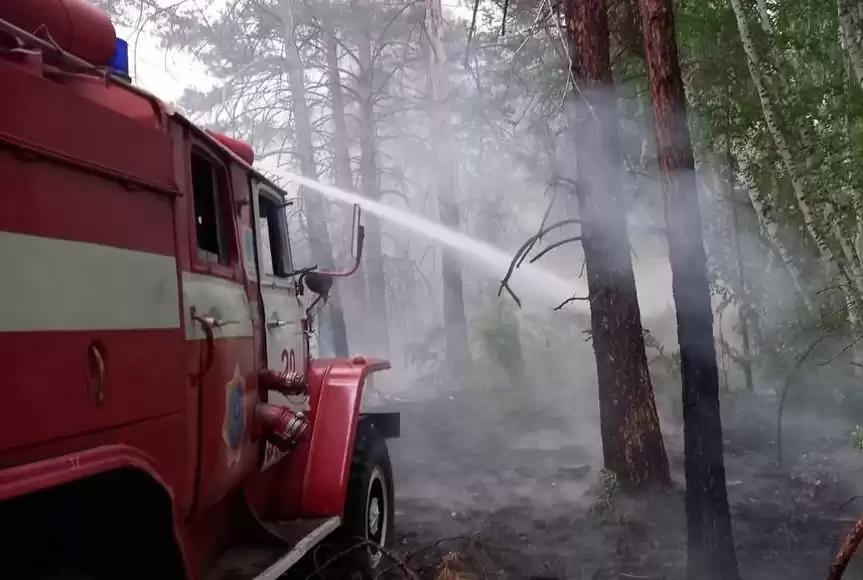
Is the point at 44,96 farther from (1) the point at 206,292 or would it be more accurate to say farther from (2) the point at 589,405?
(2) the point at 589,405

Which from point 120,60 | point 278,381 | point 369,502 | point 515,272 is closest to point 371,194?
point 515,272

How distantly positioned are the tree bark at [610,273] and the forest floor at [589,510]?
1.38ft

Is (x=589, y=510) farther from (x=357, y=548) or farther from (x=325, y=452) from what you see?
(x=325, y=452)

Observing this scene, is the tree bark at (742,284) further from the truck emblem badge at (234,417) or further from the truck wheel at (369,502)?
the truck emblem badge at (234,417)

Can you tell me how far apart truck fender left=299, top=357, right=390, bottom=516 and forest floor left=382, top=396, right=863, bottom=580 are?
1006 millimetres

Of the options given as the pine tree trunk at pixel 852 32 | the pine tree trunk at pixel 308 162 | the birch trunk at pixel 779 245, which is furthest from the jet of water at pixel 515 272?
the pine tree trunk at pixel 852 32

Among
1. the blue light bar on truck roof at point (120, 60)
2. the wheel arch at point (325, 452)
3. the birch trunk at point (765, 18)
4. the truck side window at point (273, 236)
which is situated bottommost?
the wheel arch at point (325, 452)

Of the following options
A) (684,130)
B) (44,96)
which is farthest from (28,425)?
(684,130)

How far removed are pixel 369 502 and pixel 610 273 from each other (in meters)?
3.36

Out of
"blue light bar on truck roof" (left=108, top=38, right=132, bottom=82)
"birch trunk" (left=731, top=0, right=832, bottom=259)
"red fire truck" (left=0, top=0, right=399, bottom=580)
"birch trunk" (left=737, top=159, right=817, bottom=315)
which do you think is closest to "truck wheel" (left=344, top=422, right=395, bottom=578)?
"red fire truck" (left=0, top=0, right=399, bottom=580)

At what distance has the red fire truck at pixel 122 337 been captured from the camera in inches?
84.0

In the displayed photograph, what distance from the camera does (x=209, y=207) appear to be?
13.2ft

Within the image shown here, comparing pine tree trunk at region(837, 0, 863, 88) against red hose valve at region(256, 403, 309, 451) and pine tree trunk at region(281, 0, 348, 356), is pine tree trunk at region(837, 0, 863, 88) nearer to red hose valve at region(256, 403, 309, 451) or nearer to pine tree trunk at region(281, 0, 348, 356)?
red hose valve at region(256, 403, 309, 451)

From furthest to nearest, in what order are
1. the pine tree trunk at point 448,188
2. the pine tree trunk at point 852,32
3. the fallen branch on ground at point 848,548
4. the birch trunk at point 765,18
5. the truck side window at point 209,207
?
the pine tree trunk at point 448,188 → the birch trunk at point 765,18 → the pine tree trunk at point 852,32 → the truck side window at point 209,207 → the fallen branch on ground at point 848,548
